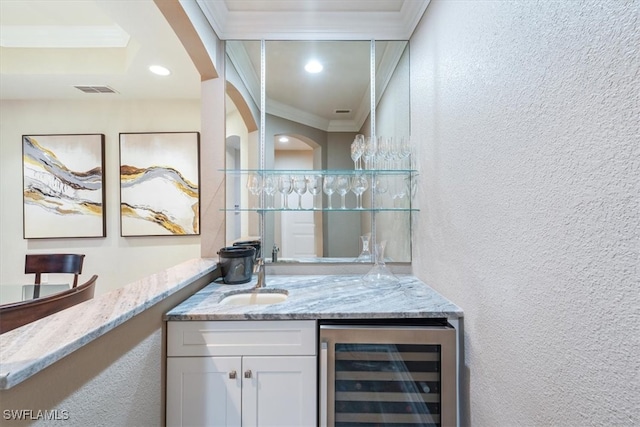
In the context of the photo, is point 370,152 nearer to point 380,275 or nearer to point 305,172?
point 305,172

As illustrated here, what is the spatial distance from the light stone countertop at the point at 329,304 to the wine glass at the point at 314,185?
0.63 meters

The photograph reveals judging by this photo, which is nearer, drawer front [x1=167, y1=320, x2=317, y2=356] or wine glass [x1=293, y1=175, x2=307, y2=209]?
drawer front [x1=167, y1=320, x2=317, y2=356]

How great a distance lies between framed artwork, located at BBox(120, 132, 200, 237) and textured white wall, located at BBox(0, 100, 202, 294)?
9 centimetres

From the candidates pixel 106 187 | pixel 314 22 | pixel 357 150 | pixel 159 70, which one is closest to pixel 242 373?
pixel 357 150

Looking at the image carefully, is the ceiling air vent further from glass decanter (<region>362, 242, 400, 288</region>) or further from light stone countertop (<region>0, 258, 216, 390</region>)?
glass decanter (<region>362, 242, 400, 288</region>)

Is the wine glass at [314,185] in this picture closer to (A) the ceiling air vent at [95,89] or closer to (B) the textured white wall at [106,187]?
(B) the textured white wall at [106,187]

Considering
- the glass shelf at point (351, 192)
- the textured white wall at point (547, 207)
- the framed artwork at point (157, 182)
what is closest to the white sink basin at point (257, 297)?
the glass shelf at point (351, 192)

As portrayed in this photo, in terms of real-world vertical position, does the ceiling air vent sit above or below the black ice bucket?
above

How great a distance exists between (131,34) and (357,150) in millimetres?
1839

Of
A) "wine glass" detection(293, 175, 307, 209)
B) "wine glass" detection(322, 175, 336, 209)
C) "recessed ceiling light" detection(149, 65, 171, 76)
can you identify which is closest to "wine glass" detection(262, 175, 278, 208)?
"wine glass" detection(293, 175, 307, 209)

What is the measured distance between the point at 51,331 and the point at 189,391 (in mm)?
654

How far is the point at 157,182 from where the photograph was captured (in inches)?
112

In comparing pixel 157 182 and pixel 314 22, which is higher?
pixel 314 22

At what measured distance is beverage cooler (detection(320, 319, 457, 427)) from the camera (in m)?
1.15
